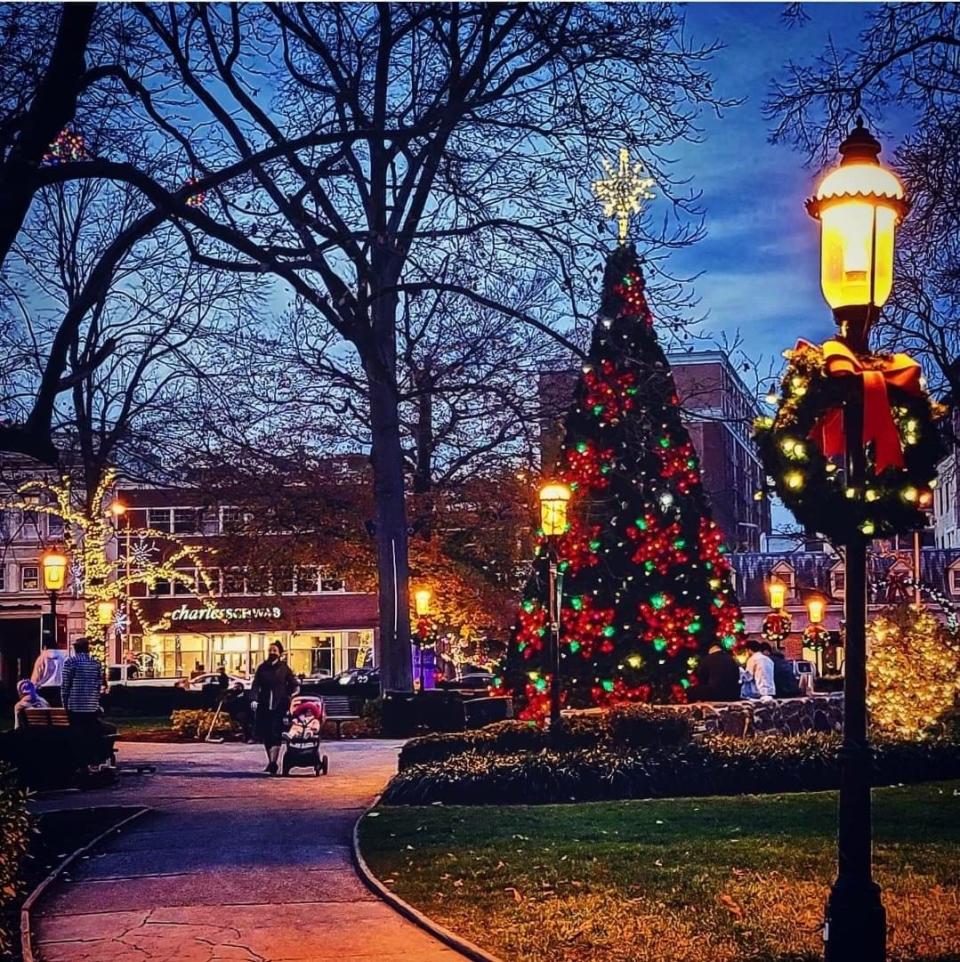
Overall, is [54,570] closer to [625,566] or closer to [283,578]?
[625,566]

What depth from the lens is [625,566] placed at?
930 inches

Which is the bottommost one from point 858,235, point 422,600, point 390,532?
point 422,600

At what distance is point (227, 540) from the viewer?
1682 inches

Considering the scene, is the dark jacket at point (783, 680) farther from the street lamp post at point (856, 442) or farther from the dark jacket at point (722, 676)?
the street lamp post at point (856, 442)

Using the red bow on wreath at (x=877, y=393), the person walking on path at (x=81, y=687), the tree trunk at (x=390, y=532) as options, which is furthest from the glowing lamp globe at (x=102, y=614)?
the red bow on wreath at (x=877, y=393)

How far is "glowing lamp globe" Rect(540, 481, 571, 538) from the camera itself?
19.8 m

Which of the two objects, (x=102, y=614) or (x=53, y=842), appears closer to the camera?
(x=53, y=842)

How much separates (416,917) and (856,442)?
175 inches

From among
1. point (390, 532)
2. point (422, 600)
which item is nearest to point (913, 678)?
point (390, 532)

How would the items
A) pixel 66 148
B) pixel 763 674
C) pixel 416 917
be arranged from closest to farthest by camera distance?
pixel 416 917 → pixel 66 148 → pixel 763 674

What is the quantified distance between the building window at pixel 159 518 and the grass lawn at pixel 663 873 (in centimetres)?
6192

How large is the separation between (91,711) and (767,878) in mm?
12898

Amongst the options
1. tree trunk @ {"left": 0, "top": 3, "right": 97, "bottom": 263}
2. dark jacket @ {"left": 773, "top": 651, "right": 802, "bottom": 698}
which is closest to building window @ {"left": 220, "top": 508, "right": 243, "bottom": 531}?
dark jacket @ {"left": 773, "top": 651, "right": 802, "bottom": 698}

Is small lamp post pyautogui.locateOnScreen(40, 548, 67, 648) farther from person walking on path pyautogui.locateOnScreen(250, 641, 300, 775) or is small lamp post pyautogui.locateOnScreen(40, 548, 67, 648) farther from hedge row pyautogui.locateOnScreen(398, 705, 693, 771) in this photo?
hedge row pyautogui.locateOnScreen(398, 705, 693, 771)
